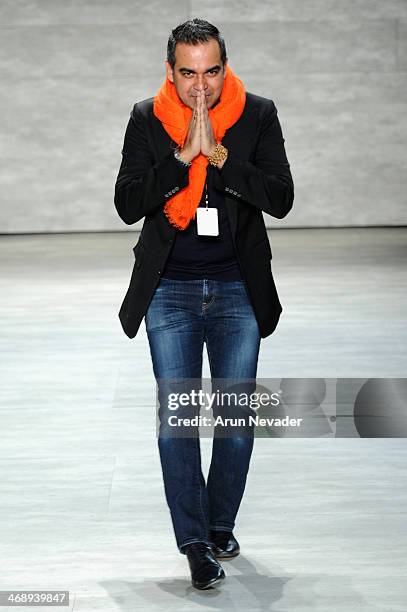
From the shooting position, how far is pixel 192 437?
3.07 meters

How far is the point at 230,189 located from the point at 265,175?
0.11m

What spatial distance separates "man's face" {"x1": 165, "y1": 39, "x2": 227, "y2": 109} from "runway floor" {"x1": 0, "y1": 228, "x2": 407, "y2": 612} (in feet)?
4.04

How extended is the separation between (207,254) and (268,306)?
22 cm

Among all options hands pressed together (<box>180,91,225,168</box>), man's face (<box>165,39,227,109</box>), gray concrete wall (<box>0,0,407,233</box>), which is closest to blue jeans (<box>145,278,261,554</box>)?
hands pressed together (<box>180,91,225,168</box>)

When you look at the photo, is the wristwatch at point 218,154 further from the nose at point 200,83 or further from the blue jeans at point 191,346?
the blue jeans at point 191,346

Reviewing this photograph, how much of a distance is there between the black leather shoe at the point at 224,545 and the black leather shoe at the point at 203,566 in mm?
166

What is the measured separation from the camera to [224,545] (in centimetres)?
325

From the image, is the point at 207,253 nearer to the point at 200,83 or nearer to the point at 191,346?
the point at 191,346

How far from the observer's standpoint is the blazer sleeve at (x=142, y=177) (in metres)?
2.92

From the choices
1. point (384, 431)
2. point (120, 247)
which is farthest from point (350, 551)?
point (120, 247)

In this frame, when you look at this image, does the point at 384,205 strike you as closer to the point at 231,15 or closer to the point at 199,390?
the point at 231,15

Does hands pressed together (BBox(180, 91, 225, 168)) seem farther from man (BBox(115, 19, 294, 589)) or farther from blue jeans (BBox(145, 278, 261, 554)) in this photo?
blue jeans (BBox(145, 278, 261, 554))

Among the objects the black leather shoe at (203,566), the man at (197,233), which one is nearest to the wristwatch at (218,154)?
the man at (197,233)

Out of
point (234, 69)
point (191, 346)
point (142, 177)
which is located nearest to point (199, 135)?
point (142, 177)
